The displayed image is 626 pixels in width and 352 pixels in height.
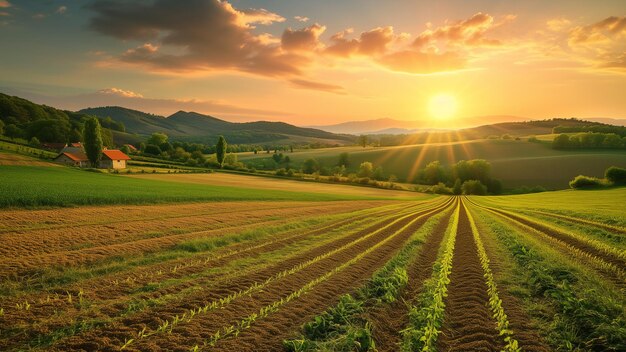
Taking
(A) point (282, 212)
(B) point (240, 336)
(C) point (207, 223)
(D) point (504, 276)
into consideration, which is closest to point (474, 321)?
(D) point (504, 276)

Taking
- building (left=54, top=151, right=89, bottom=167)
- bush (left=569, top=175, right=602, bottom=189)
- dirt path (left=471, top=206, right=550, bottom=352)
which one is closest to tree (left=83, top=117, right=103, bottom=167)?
building (left=54, top=151, right=89, bottom=167)

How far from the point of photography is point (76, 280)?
47.0ft

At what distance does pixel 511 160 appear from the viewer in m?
129

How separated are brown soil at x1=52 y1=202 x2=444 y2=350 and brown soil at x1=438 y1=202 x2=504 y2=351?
13.9 feet

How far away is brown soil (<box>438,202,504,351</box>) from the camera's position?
980cm

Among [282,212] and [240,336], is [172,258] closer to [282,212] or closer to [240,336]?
[240,336]

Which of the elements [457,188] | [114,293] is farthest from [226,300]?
[457,188]

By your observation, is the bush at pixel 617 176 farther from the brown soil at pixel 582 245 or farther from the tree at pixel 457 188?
the brown soil at pixel 582 245

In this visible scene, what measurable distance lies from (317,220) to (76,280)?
21.7 metres

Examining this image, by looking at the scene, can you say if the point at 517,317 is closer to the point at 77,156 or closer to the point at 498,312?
the point at 498,312

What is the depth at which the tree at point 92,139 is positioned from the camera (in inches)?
3179

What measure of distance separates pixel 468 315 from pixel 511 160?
136998 mm

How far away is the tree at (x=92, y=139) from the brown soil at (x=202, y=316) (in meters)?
82.8

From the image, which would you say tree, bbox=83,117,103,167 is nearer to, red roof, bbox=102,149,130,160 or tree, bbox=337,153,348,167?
red roof, bbox=102,149,130,160
